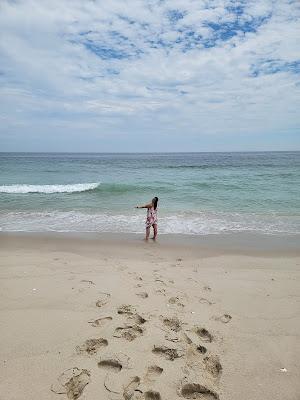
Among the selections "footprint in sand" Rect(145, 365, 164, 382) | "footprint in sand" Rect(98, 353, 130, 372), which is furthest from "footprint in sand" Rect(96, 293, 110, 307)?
"footprint in sand" Rect(145, 365, 164, 382)

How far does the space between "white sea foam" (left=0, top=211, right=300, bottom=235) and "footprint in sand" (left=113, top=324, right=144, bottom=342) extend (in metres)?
5.99

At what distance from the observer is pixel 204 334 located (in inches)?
153

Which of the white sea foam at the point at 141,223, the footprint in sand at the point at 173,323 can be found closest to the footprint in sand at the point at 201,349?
the footprint in sand at the point at 173,323

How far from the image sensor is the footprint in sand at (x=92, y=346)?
11.3ft

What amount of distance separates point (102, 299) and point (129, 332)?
1.00 meters

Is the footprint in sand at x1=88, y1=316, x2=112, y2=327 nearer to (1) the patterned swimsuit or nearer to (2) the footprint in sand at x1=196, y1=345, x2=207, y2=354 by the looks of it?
(2) the footprint in sand at x1=196, y1=345, x2=207, y2=354

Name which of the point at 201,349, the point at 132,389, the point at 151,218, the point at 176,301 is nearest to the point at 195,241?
the point at 151,218

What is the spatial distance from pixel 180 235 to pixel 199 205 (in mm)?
5425

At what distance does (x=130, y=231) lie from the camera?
32.8 feet

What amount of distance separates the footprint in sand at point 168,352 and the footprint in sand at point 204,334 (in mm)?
422

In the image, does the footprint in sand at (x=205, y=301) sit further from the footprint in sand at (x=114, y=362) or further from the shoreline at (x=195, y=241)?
the shoreline at (x=195, y=241)

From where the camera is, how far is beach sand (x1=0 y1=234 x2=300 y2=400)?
3.02 meters

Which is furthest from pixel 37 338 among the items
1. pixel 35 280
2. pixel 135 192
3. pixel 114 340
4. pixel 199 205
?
pixel 135 192

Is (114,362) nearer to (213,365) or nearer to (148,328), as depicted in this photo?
(148,328)
